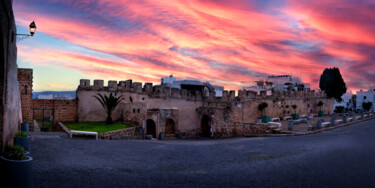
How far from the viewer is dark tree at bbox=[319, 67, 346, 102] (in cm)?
5359

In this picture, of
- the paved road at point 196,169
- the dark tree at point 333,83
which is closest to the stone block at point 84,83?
the paved road at point 196,169

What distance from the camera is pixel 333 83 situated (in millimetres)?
54438

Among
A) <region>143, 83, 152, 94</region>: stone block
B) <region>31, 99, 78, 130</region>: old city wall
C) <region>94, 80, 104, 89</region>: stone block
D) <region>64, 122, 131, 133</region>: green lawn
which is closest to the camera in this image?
<region>64, 122, 131, 133</region>: green lawn

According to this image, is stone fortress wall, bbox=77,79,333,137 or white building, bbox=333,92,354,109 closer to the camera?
stone fortress wall, bbox=77,79,333,137

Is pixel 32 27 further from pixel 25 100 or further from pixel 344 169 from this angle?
pixel 344 169

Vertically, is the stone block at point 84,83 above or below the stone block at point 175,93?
above

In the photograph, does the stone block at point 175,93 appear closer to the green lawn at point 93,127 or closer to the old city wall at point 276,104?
the old city wall at point 276,104

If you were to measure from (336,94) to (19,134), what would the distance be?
186ft

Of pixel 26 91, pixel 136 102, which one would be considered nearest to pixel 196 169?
pixel 136 102

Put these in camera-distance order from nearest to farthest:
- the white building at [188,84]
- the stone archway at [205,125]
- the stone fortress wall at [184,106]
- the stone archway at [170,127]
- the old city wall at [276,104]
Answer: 1. the stone fortress wall at [184,106]
2. the stone archway at [170,127]
3. the stone archway at [205,125]
4. the old city wall at [276,104]
5. the white building at [188,84]

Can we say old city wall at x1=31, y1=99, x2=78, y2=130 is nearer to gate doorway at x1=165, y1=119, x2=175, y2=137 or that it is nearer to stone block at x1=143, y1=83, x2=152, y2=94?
stone block at x1=143, y1=83, x2=152, y2=94

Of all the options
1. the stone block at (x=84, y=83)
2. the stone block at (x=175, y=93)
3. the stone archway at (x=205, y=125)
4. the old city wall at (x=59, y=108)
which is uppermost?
the stone block at (x=84, y=83)

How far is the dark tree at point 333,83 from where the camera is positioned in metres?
53.6

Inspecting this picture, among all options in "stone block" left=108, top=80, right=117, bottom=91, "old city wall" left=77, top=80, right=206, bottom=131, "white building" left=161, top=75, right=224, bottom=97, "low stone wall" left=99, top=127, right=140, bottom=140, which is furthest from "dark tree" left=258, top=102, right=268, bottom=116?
"stone block" left=108, top=80, right=117, bottom=91
